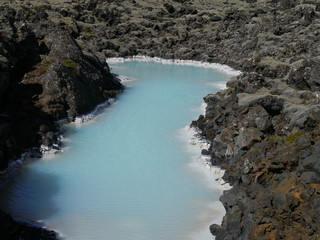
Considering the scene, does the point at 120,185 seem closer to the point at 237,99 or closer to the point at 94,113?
the point at 237,99

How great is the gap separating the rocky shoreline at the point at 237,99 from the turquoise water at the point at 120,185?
2464 mm

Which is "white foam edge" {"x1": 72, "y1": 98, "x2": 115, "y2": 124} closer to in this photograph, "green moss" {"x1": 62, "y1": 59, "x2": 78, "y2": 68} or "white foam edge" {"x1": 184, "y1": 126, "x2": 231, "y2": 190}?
"green moss" {"x1": 62, "y1": 59, "x2": 78, "y2": 68}

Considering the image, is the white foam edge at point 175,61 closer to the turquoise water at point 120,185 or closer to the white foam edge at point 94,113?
the white foam edge at point 94,113

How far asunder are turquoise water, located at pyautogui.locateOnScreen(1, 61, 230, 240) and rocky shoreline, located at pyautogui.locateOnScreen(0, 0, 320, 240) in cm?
246

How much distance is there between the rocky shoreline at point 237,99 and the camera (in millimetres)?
21312

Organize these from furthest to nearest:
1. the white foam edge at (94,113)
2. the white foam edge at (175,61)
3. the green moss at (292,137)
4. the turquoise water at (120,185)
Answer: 1. the white foam edge at (175,61)
2. the white foam edge at (94,113)
3. the green moss at (292,137)
4. the turquoise water at (120,185)

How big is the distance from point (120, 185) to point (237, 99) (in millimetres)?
17866

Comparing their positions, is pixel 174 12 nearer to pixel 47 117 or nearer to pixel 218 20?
pixel 218 20

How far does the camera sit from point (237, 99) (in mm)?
42344

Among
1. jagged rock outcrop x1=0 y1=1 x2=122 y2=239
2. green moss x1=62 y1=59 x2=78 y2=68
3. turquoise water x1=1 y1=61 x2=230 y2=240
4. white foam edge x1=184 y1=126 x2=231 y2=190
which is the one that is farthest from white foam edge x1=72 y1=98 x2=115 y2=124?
white foam edge x1=184 y1=126 x2=231 y2=190

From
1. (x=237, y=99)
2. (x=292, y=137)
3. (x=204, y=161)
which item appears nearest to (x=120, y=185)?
(x=204, y=161)

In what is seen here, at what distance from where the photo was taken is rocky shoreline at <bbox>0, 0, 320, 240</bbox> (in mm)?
21312

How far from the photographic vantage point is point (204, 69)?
290ft

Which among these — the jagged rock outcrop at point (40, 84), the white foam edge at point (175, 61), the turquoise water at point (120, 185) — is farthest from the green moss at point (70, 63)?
the white foam edge at point (175, 61)
